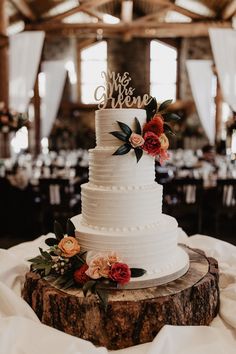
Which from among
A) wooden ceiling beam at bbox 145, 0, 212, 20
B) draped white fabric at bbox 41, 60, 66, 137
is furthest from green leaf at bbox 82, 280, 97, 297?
wooden ceiling beam at bbox 145, 0, 212, 20

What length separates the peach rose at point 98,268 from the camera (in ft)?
6.59

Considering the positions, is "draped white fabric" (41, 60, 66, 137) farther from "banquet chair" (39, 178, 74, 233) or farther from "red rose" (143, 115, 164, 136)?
"red rose" (143, 115, 164, 136)

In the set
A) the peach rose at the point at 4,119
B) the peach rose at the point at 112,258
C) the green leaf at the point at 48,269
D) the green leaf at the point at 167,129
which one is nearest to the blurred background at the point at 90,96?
the peach rose at the point at 4,119

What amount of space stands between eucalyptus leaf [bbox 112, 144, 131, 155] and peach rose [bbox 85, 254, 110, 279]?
21.6 inches

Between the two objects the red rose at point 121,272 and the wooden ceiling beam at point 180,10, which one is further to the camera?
the wooden ceiling beam at point 180,10

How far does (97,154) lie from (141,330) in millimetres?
953

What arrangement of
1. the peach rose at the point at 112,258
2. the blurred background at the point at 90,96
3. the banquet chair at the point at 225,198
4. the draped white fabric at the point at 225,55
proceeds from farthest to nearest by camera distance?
the draped white fabric at the point at 225,55 < the blurred background at the point at 90,96 < the banquet chair at the point at 225,198 < the peach rose at the point at 112,258

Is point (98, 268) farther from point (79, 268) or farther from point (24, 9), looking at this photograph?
point (24, 9)

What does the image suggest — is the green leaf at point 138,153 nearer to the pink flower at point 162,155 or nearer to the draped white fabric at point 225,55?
the pink flower at point 162,155

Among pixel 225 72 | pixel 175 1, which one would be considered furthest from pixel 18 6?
pixel 225 72

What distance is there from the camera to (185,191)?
5.31 metres

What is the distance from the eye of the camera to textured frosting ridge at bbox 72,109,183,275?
2.11 m

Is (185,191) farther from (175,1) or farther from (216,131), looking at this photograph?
(175,1)

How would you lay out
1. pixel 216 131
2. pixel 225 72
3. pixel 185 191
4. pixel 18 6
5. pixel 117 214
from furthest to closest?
pixel 216 131
pixel 18 6
pixel 225 72
pixel 185 191
pixel 117 214
